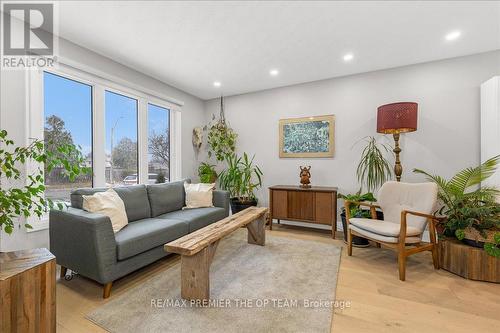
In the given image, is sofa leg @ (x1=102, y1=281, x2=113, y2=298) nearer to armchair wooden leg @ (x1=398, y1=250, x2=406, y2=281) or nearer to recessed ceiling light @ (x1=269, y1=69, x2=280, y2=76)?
armchair wooden leg @ (x1=398, y1=250, x2=406, y2=281)

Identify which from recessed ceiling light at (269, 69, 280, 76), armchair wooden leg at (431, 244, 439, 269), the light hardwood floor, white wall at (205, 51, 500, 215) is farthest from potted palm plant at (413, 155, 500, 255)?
recessed ceiling light at (269, 69, 280, 76)

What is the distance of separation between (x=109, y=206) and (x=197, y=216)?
1.00 m

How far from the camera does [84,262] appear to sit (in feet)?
6.20

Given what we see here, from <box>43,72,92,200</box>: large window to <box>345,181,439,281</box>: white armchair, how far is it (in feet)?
11.3

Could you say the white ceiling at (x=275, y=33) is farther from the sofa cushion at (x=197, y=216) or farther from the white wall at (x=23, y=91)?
the sofa cushion at (x=197, y=216)

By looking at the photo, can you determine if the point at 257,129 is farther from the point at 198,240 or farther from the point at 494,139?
the point at 494,139

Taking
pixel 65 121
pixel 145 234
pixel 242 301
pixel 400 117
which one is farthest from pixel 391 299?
pixel 65 121

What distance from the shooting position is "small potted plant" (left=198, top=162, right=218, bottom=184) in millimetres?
4395

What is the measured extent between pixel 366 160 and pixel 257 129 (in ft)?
6.69

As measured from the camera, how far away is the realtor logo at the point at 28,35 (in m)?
2.09

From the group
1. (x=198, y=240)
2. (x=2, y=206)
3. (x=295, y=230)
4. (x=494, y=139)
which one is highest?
(x=494, y=139)

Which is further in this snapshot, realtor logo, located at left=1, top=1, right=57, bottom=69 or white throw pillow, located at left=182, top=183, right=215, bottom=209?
white throw pillow, located at left=182, top=183, right=215, bottom=209

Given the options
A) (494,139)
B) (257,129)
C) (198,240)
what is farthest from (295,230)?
(494,139)

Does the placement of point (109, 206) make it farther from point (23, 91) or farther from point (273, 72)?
point (273, 72)
